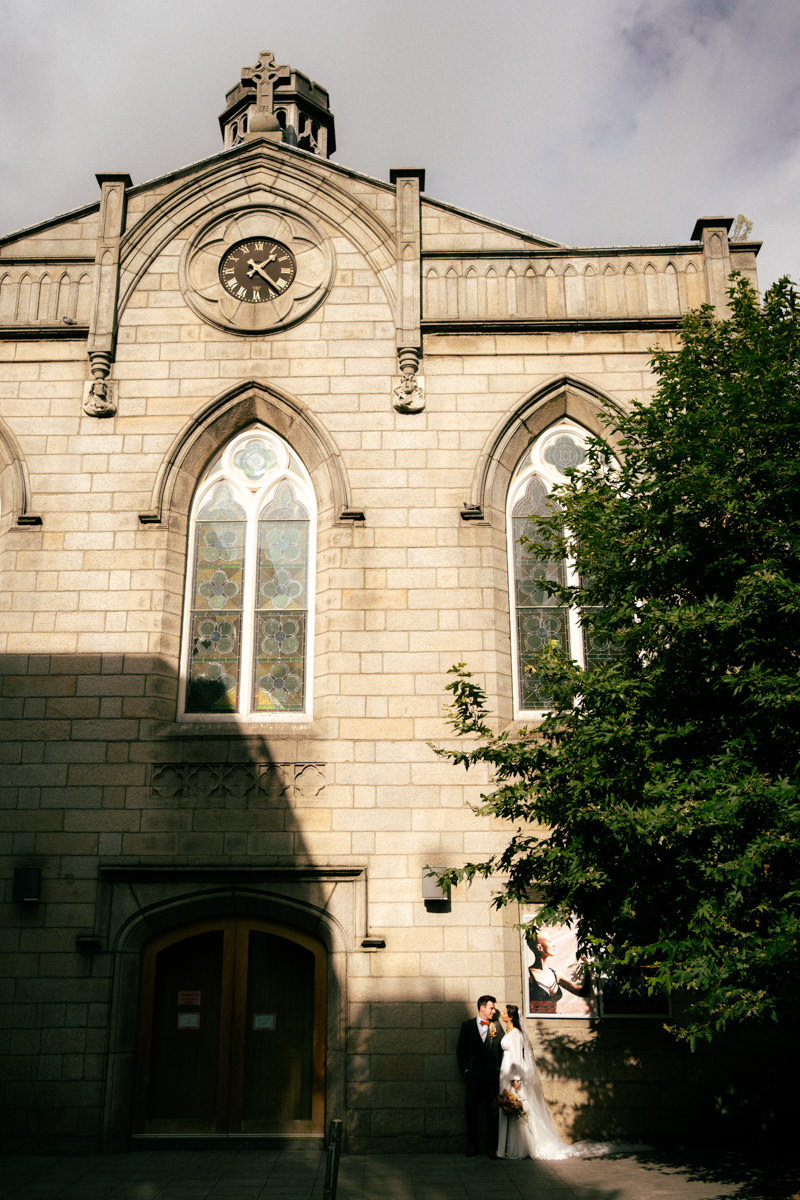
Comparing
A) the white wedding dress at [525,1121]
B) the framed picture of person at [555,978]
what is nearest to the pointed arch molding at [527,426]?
the framed picture of person at [555,978]

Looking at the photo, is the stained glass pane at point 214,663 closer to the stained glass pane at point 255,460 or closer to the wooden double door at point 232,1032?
the stained glass pane at point 255,460

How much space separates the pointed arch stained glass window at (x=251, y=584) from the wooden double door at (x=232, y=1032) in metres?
2.61

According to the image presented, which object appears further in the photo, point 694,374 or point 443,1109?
point 443,1109

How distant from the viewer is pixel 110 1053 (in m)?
10.9

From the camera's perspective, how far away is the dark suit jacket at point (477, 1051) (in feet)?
34.2

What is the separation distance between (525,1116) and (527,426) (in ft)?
25.4

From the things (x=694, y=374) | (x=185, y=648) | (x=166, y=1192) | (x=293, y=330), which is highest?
(x=293, y=330)

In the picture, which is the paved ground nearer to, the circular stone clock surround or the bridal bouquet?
the bridal bouquet

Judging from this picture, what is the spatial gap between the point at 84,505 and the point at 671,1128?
948 centimetres

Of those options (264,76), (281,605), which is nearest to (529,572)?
(281,605)

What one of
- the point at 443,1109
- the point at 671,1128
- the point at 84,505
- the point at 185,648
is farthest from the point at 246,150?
the point at 671,1128

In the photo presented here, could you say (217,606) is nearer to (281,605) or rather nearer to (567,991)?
(281,605)

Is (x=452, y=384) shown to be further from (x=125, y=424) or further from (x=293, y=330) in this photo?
(x=125, y=424)

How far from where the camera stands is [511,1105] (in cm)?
1020
